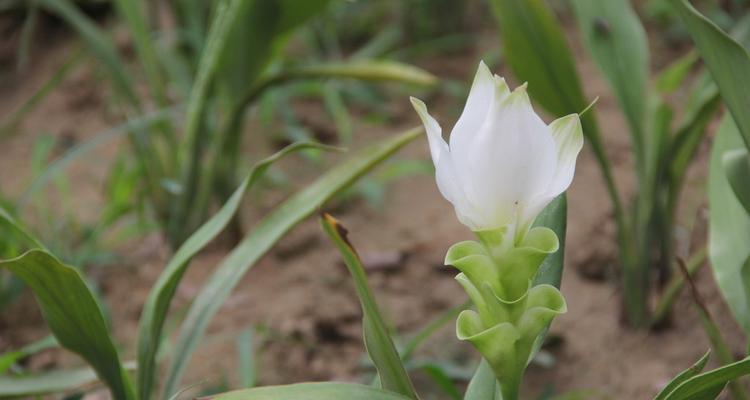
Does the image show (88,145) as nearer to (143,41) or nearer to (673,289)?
(143,41)

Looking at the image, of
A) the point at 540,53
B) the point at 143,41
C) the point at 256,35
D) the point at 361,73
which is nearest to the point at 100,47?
the point at 143,41

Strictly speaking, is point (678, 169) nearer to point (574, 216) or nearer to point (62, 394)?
point (574, 216)

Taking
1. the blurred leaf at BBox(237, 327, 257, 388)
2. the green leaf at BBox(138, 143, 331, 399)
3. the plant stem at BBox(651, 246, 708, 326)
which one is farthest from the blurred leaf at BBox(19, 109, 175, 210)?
the plant stem at BBox(651, 246, 708, 326)

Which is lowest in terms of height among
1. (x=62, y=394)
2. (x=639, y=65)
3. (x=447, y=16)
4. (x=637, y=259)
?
(x=637, y=259)

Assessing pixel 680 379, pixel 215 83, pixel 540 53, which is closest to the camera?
pixel 680 379

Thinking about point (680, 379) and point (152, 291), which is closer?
point (680, 379)

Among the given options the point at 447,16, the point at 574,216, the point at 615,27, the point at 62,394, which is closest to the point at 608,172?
the point at 615,27

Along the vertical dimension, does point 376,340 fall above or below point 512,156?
below

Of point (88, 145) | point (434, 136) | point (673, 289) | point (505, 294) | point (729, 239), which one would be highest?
point (88, 145)
